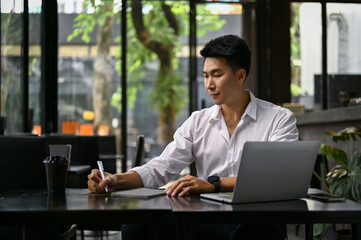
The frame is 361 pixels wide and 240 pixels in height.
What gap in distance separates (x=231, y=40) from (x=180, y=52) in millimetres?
7391

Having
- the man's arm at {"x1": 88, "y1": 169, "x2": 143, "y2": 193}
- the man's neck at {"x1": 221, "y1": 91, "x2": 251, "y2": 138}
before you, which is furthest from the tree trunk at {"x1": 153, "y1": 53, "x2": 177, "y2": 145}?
the man's arm at {"x1": 88, "y1": 169, "x2": 143, "y2": 193}

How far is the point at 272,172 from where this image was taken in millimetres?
1712

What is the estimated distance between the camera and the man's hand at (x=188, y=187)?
1925 millimetres

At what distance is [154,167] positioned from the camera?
231 centimetres

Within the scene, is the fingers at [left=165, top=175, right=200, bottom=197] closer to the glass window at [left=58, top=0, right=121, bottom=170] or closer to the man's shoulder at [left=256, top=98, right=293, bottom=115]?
the man's shoulder at [left=256, top=98, right=293, bottom=115]

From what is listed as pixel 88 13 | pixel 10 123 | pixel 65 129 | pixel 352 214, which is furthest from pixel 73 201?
pixel 88 13

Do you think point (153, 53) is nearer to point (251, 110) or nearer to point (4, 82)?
point (4, 82)

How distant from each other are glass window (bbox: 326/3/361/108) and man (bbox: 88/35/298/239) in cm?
505

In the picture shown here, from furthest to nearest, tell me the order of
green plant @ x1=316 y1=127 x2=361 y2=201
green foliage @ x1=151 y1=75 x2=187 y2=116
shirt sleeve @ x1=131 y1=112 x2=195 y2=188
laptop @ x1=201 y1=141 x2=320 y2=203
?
green foliage @ x1=151 y1=75 x2=187 y2=116 < green plant @ x1=316 y1=127 x2=361 y2=201 < shirt sleeve @ x1=131 y1=112 x2=195 y2=188 < laptop @ x1=201 y1=141 x2=320 y2=203

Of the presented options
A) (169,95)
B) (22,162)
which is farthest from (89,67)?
(22,162)

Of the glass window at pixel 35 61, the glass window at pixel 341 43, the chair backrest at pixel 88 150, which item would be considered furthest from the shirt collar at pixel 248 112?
Result: the glass window at pixel 341 43

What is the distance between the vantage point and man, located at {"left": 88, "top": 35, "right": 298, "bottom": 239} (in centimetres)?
238

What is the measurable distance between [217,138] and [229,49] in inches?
16.0

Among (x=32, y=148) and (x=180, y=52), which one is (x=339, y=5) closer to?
(x=180, y=52)
